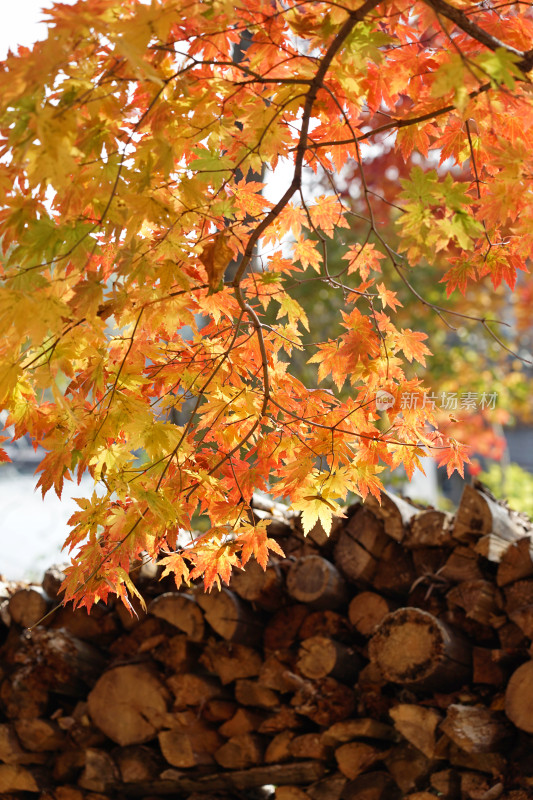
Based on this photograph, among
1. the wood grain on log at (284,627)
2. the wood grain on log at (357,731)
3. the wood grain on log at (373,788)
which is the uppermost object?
the wood grain on log at (284,627)

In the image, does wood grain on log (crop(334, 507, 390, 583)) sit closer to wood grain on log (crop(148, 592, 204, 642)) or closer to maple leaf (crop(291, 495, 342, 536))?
wood grain on log (crop(148, 592, 204, 642))

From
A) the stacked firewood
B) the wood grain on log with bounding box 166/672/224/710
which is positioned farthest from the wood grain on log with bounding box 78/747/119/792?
the wood grain on log with bounding box 166/672/224/710

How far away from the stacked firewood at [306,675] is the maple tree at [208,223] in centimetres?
59

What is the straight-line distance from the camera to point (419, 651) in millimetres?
1809

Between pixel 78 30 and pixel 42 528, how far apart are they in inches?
138

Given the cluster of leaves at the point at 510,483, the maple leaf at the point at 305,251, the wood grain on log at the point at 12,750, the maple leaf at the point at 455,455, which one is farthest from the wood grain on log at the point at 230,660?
the cluster of leaves at the point at 510,483

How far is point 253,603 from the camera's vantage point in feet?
7.07

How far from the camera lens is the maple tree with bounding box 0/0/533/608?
97cm

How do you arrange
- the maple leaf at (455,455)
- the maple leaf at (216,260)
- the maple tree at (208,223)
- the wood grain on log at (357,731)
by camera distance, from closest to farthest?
the maple tree at (208,223) < the maple leaf at (216,260) < the maple leaf at (455,455) < the wood grain on log at (357,731)

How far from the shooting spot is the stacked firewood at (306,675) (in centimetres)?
181

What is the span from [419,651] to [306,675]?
0.34 m

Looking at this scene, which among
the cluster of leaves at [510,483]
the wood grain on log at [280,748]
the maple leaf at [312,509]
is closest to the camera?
the maple leaf at [312,509]

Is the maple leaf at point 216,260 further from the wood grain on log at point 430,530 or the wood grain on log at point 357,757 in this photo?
the wood grain on log at point 357,757

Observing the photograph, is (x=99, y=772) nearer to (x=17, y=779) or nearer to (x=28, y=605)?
(x=17, y=779)
